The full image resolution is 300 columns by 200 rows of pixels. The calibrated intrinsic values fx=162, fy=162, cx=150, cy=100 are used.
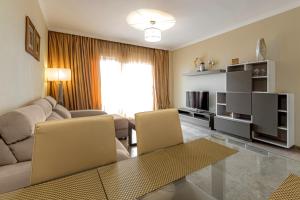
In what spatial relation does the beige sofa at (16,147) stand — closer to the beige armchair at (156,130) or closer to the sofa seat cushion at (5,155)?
the sofa seat cushion at (5,155)

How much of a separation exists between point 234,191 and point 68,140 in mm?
1254

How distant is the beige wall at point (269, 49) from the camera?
2953mm

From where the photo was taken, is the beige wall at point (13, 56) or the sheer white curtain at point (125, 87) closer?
the beige wall at point (13, 56)

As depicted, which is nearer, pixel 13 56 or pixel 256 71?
pixel 13 56

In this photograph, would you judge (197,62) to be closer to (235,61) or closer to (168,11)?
(235,61)

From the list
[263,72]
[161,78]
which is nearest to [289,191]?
[263,72]

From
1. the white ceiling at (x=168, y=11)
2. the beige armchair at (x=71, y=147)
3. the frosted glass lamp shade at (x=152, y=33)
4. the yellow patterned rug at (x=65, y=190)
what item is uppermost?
the white ceiling at (x=168, y=11)

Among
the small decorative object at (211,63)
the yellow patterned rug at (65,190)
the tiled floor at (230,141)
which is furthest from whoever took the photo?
the small decorative object at (211,63)

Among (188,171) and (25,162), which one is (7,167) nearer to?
(25,162)

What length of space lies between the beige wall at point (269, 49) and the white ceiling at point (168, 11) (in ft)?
0.58

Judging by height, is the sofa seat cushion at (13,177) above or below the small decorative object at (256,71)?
below

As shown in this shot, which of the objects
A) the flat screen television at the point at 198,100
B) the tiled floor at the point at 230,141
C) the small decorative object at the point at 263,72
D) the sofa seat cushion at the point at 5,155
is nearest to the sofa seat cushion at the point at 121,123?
the tiled floor at the point at 230,141

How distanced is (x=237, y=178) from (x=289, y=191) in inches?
20.2

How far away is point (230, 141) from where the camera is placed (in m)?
1.69
